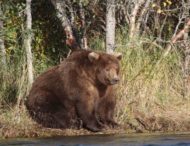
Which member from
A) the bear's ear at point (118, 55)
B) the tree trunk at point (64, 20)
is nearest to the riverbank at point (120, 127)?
the bear's ear at point (118, 55)

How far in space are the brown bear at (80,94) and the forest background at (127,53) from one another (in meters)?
0.38

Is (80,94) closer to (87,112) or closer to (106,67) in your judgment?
(87,112)

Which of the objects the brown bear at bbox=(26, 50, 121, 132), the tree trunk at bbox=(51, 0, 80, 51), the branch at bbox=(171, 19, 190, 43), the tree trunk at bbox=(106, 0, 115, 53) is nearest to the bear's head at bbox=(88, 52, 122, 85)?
the brown bear at bbox=(26, 50, 121, 132)

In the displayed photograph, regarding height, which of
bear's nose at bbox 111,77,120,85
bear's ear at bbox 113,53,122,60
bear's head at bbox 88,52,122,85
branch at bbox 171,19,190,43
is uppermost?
branch at bbox 171,19,190,43

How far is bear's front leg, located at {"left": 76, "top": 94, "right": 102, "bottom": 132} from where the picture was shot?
13.1 metres

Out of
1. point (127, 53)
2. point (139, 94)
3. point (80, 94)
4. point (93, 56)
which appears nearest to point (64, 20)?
point (127, 53)

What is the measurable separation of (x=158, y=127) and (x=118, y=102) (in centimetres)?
103

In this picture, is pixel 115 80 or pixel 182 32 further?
pixel 182 32

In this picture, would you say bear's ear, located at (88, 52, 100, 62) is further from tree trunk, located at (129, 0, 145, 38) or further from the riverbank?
tree trunk, located at (129, 0, 145, 38)

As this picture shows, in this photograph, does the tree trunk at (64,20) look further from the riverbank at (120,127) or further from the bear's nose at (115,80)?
the bear's nose at (115,80)

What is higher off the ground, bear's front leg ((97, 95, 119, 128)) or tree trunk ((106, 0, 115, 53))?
tree trunk ((106, 0, 115, 53))

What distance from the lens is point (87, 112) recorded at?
13.2m

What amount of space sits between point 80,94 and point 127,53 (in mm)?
1804

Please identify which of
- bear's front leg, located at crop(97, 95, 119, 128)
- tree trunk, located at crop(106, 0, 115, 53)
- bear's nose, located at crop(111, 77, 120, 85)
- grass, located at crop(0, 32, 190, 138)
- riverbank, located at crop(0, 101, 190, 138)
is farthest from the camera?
tree trunk, located at crop(106, 0, 115, 53)
